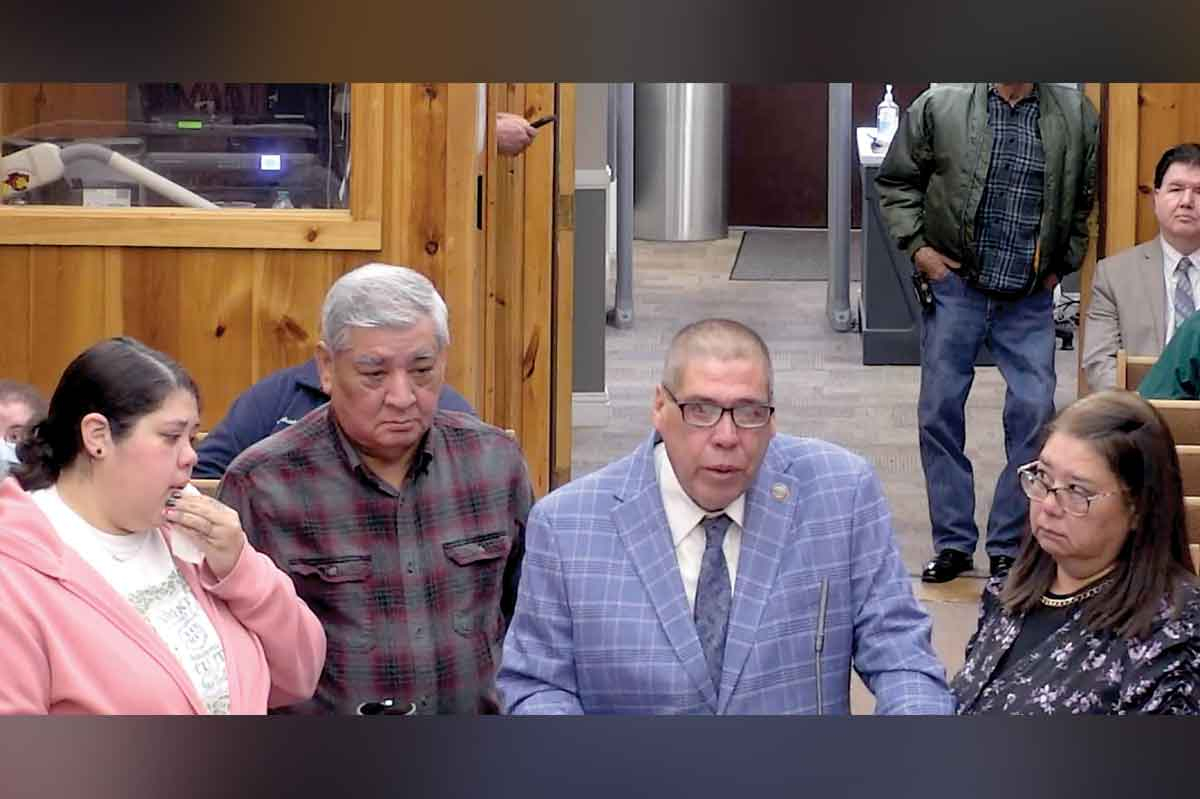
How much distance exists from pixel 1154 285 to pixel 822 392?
9.51 feet

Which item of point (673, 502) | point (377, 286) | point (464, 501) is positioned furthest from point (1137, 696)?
point (377, 286)

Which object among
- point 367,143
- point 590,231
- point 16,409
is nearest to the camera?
point 16,409

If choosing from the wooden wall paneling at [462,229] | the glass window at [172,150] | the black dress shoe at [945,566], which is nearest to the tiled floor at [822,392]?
the black dress shoe at [945,566]

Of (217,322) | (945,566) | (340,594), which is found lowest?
(945,566)

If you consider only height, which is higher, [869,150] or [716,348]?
[869,150]

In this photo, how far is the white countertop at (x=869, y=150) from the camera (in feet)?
20.9

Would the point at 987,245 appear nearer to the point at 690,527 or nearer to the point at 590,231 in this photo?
the point at 590,231

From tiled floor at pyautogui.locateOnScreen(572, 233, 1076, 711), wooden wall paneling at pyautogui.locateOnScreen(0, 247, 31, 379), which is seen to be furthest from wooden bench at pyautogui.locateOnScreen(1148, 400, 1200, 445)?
wooden wall paneling at pyautogui.locateOnScreen(0, 247, 31, 379)

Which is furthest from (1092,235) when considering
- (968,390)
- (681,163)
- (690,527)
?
(681,163)

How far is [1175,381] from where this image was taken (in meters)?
3.04

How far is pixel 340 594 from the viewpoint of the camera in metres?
1.85

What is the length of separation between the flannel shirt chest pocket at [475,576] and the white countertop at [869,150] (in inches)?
180

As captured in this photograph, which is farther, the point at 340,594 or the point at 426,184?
the point at 426,184

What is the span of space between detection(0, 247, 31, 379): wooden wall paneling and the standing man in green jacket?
197 centimetres
